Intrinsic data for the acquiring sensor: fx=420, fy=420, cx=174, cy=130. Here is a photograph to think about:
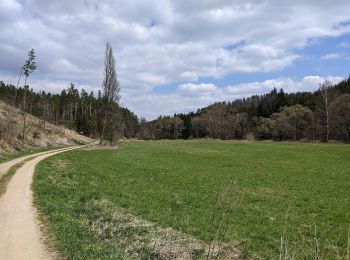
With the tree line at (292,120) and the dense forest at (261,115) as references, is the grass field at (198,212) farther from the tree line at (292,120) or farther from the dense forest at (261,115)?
the tree line at (292,120)

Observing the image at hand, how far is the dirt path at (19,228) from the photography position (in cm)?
999

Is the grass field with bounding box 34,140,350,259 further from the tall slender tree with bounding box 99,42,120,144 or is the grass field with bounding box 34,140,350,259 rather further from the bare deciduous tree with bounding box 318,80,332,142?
the bare deciduous tree with bounding box 318,80,332,142

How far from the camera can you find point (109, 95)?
7606 cm

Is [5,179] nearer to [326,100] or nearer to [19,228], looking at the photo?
[19,228]

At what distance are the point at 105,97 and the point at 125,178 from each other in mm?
50446

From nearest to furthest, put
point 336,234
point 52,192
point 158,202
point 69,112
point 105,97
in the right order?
point 336,234 → point 158,202 → point 52,192 → point 105,97 → point 69,112

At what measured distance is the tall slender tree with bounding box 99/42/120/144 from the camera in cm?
7550

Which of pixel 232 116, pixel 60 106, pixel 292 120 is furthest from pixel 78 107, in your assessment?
pixel 292 120

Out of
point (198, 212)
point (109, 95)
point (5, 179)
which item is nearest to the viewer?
point (198, 212)

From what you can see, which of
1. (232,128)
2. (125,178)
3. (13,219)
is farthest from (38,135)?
(232,128)

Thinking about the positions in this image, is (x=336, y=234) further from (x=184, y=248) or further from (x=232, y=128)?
(x=232, y=128)

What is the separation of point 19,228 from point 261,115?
159 m

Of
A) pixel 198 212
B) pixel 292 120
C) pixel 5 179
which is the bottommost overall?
pixel 198 212

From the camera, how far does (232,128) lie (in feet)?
542
